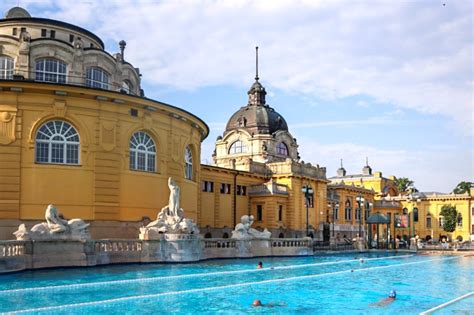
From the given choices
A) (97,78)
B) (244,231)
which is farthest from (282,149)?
(244,231)

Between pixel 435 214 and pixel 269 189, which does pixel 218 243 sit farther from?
pixel 435 214

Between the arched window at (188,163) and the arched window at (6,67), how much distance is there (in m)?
12.0

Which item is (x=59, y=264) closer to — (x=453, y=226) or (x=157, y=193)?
→ (x=157, y=193)

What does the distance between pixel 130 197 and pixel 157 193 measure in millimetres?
2368

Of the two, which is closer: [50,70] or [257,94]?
[50,70]

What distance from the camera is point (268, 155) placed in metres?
63.7

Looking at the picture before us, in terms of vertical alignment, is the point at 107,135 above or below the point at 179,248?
above

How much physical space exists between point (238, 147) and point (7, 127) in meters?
39.6

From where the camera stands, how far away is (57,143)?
30500 millimetres

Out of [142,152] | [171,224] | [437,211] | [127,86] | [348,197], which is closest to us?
[171,224]

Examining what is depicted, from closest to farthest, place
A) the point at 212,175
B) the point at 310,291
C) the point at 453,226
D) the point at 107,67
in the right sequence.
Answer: the point at 310,291
the point at 107,67
the point at 212,175
the point at 453,226

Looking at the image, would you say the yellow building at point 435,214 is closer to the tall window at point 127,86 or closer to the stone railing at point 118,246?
the tall window at point 127,86

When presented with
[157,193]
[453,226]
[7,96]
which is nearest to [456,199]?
[453,226]

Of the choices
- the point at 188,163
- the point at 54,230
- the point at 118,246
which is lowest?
the point at 118,246
